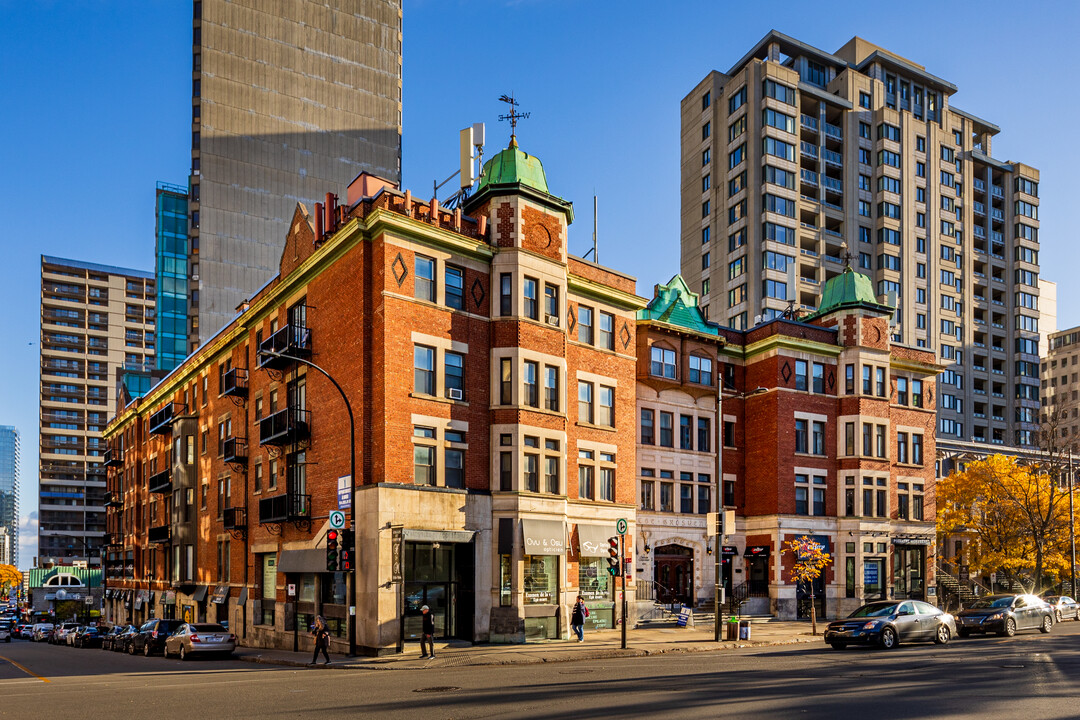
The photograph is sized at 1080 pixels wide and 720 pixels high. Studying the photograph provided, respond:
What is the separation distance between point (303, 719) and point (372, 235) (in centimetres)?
2077

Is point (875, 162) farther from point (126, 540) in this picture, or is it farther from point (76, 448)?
point (76, 448)

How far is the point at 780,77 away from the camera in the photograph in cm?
8738

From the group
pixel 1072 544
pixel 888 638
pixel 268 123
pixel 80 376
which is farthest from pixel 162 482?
pixel 80 376

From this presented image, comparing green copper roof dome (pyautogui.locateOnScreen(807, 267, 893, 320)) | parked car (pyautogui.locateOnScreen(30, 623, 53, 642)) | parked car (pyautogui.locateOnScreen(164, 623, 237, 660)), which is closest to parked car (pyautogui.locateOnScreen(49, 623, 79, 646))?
parked car (pyautogui.locateOnScreen(30, 623, 53, 642))

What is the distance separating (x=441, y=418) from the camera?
32.6 meters

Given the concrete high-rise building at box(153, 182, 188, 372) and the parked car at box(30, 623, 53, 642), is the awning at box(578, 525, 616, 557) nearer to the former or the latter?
the parked car at box(30, 623, 53, 642)

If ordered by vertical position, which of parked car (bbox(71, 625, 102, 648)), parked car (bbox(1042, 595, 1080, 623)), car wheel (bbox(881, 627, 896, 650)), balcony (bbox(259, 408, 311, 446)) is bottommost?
parked car (bbox(71, 625, 102, 648))

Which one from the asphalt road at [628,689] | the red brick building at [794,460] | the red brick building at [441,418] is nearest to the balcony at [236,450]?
the red brick building at [441,418]

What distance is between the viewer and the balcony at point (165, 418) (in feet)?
184

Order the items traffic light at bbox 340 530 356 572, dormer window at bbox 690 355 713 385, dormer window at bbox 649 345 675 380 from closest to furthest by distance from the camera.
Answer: traffic light at bbox 340 530 356 572
dormer window at bbox 649 345 675 380
dormer window at bbox 690 355 713 385

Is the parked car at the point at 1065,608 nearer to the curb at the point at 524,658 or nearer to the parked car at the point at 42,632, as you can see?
the curb at the point at 524,658

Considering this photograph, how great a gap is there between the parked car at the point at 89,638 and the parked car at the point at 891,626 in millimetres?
42252

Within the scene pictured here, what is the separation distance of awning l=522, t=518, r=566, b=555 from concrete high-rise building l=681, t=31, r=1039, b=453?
55680mm

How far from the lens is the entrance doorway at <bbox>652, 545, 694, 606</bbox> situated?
45875mm
